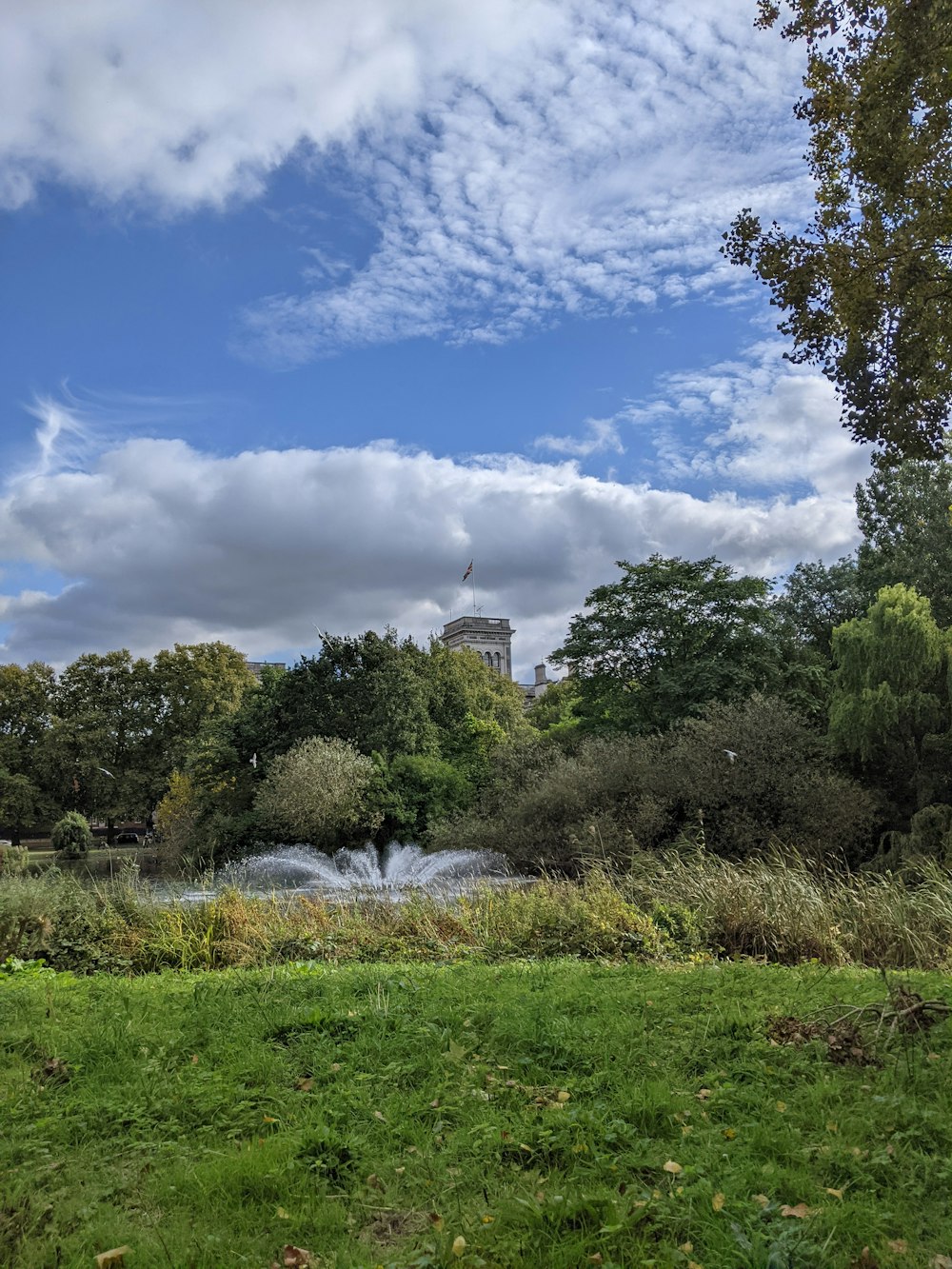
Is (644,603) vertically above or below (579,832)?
above

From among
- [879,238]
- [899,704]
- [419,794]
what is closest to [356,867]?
[419,794]

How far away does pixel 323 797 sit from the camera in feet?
94.0

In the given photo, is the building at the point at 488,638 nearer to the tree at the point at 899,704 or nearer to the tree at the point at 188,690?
the tree at the point at 188,690

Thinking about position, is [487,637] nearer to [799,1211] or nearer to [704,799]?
[704,799]

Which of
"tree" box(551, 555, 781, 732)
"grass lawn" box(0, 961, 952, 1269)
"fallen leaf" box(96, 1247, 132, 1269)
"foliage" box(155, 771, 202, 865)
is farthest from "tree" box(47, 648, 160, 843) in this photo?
"fallen leaf" box(96, 1247, 132, 1269)

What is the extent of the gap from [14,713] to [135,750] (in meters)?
7.44

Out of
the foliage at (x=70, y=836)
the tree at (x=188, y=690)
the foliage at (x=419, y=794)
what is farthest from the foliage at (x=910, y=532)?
the foliage at (x=70, y=836)

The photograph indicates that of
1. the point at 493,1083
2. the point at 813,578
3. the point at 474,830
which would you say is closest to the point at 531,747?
the point at 474,830

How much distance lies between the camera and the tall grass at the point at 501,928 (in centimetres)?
868

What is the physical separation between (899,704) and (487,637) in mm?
102762

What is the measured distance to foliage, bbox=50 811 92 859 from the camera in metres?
44.0

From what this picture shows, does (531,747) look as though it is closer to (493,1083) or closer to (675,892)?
(675,892)

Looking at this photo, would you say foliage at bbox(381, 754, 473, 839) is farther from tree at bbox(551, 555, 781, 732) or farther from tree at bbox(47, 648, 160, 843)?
tree at bbox(47, 648, 160, 843)

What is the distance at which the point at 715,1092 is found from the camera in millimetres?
4270
